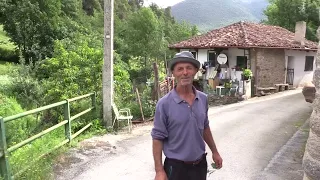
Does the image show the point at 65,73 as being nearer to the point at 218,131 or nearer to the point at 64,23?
the point at 218,131

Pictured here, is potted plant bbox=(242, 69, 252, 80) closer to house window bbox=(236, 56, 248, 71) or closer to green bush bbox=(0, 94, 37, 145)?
house window bbox=(236, 56, 248, 71)

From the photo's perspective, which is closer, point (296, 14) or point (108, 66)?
point (108, 66)

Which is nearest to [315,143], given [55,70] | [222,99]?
[55,70]

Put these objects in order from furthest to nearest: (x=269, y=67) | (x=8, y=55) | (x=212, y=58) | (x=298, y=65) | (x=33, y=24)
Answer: (x=8, y=55) → (x=33, y=24) → (x=298, y=65) → (x=212, y=58) → (x=269, y=67)

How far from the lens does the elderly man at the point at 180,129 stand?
2.64 meters

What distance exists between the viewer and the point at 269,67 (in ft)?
61.7

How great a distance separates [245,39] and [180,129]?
16374 mm

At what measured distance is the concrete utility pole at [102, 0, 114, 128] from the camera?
8.29 m

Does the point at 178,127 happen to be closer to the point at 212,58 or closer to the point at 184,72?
the point at 184,72

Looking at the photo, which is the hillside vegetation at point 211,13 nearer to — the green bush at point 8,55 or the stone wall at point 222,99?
the green bush at point 8,55

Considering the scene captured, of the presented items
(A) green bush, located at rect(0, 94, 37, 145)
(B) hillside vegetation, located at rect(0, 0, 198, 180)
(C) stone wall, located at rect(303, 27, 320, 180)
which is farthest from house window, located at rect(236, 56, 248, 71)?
(C) stone wall, located at rect(303, 27, 320, 180)

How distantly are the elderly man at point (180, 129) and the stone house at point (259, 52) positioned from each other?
15227mm

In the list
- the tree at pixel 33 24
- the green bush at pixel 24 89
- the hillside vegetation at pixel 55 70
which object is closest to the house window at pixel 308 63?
the hillside vegetation at pixel 55 70

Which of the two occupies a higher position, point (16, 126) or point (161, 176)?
point (161, 176)
